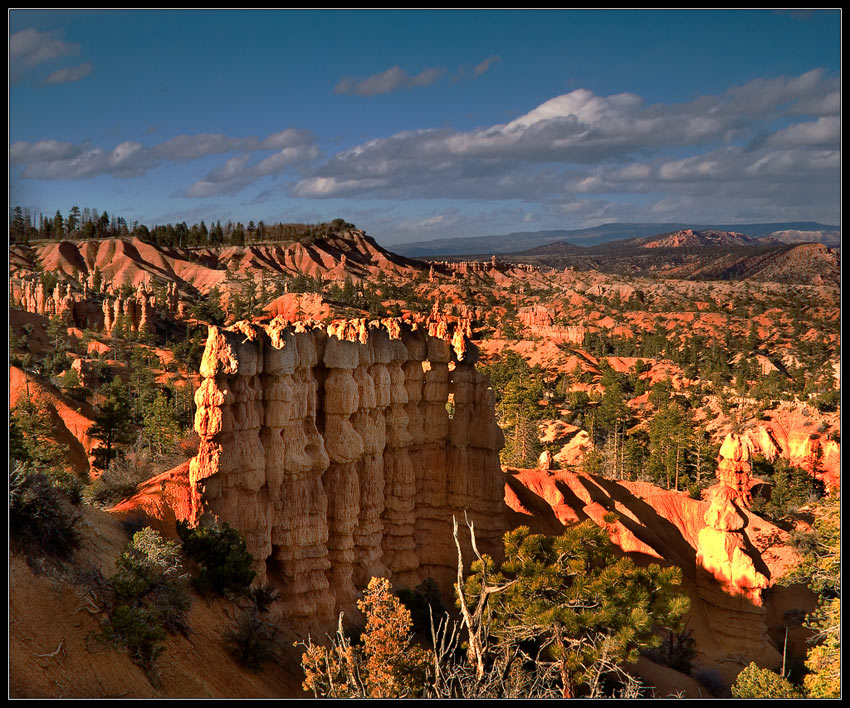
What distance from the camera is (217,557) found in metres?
17.0

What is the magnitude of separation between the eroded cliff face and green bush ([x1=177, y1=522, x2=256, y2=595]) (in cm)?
61

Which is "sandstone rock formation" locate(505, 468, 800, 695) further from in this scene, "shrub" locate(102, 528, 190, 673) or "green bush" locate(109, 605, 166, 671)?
"green bush" locate(109, 605, 166, 671)

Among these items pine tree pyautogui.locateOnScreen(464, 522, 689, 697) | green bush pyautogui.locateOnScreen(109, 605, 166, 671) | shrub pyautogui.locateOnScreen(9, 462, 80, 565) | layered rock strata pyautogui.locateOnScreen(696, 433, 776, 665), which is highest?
shrub pyautogui.locateOnScreen(9, 462, 80, 565)

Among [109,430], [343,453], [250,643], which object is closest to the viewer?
[250,643]

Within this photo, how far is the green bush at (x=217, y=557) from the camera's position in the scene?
668 inches

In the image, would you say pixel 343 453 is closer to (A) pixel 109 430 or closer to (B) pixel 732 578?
(B) pixel 732 578

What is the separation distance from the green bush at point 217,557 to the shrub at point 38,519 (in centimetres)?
281

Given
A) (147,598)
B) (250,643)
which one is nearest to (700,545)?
(250,643)

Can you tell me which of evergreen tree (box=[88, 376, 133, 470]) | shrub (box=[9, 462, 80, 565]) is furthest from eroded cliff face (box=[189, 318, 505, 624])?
evergreen tree (box=[88, 376, 133, 470])

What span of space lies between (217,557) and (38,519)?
13.8 feet

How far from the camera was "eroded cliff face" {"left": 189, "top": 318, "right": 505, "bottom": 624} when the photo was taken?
1825 centimetres

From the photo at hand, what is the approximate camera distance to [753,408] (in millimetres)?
65062

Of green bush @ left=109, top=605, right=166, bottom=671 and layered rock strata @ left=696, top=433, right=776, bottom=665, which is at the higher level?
green bush @ left=109, top=605, right=166, bottom=671

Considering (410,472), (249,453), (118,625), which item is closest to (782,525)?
(410,472)
